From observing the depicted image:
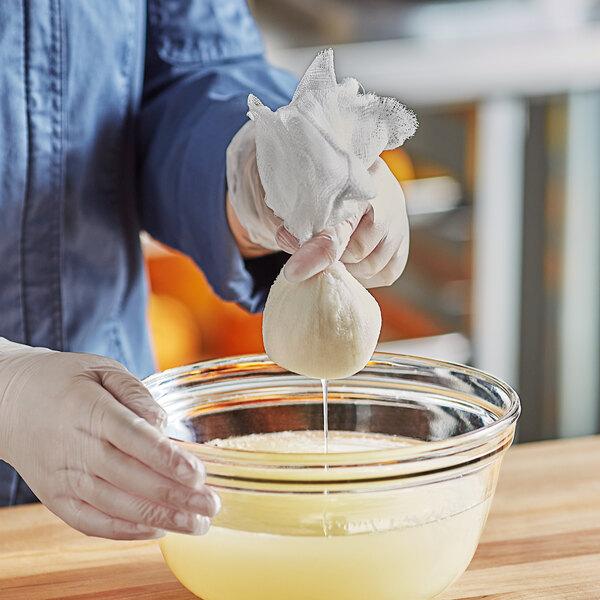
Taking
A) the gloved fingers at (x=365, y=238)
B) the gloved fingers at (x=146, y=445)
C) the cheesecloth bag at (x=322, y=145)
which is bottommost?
the gloved fingers at (x=146, y=445)

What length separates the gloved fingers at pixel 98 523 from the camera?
1.60ft

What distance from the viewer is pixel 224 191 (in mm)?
802

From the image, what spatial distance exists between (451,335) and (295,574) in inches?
53.3

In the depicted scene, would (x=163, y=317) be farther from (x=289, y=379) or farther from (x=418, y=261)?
(x=289, y=379)

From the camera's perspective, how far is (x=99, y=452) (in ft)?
1.60

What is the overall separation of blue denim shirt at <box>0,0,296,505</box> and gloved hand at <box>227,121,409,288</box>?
1.6 inches

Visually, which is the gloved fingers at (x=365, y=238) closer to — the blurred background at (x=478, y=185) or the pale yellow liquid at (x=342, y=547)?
the pale yellow liquid at (x=342, y=547)

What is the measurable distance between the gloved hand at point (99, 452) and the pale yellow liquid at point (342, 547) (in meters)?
0.04

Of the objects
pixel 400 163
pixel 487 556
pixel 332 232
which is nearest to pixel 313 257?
pixel 332 232

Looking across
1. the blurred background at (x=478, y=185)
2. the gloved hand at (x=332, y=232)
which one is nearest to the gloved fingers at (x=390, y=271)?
the gloved hand at (x=332, y=232)

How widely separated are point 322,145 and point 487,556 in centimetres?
32

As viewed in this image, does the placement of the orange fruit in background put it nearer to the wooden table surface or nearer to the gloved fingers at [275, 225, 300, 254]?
the wooden table surface

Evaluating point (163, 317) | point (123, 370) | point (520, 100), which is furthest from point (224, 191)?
point (520, 100)

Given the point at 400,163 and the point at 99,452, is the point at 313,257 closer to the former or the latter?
the point at 99,452
